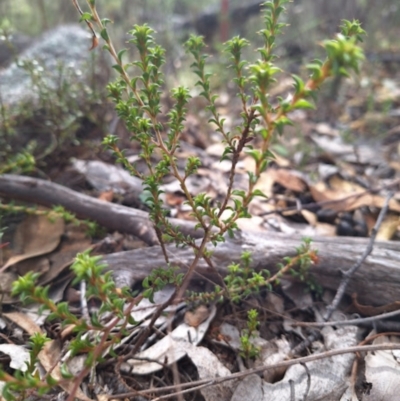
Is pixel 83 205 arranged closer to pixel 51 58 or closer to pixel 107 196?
pixel 107 196

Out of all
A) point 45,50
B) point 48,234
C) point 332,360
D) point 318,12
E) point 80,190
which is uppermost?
point 318,12

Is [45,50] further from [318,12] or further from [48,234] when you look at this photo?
[318,12]

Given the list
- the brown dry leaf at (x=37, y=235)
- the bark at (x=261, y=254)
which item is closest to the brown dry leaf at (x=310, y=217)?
the bark at (x=261, y=254)

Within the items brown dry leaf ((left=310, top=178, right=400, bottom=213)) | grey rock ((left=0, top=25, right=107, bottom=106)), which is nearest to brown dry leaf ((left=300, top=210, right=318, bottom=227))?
brown dry leaf ((left=310, top=178, right=400, bottom=213))

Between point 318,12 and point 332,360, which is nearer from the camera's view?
point 332,360

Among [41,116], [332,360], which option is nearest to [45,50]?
[41,116]

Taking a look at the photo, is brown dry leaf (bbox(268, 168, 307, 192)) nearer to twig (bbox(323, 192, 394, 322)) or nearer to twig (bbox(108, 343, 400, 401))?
twig (bbox(323, 192, 394, 322))
